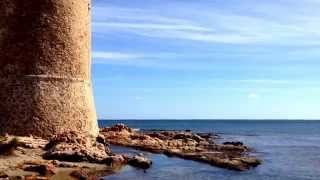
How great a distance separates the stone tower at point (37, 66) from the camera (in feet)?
100

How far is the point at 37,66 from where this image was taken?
102 ft

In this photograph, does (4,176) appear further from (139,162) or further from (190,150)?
(190,150)

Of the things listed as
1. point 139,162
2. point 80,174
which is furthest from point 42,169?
point 139,162

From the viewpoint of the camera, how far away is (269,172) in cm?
3152

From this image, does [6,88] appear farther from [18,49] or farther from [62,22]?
[62,22]

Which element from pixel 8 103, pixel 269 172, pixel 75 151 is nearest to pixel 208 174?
pixel 269 172

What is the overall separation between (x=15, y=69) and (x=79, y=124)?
14.7 feet

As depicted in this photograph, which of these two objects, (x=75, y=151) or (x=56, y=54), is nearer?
(x=75, y=151)

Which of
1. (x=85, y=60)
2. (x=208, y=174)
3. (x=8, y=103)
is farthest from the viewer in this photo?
(x=85, y=60)

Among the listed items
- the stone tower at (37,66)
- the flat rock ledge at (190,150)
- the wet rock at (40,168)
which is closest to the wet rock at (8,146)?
the wet rock at (40,168)

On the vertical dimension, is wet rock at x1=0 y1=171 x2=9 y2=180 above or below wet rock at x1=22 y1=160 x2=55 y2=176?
below

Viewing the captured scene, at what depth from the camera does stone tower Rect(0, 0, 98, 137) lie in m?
30.6

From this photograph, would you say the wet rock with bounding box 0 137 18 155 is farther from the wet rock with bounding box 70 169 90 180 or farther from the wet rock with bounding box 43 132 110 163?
the wet rock with bounding box 70 169 90 180

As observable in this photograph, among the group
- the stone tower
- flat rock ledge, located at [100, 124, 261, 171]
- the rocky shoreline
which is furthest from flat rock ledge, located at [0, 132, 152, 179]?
flat rock ledge, located at [100, 124, 261, 171]
